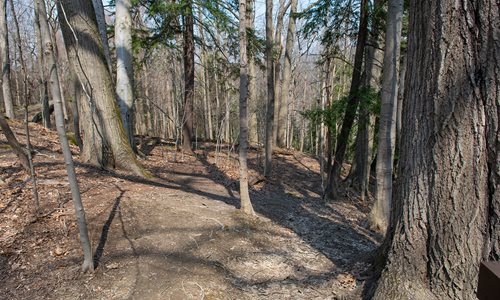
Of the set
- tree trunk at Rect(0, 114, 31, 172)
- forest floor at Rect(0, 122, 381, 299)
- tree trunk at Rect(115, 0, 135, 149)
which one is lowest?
forest floor at Rect(0, 122, 381, 299)

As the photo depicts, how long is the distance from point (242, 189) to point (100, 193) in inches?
95.1

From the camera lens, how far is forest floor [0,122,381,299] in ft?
10.4

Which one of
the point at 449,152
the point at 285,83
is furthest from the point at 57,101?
the point at 285,83

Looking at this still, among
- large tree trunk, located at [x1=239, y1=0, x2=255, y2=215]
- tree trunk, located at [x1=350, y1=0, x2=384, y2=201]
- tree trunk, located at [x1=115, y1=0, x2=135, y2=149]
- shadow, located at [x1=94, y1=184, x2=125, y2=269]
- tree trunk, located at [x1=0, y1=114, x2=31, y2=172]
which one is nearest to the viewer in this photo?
shadow, located at [x1=94, y1=184, x2=125, y2=269]

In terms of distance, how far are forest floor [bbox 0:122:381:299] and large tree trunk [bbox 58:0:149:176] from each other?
507mm

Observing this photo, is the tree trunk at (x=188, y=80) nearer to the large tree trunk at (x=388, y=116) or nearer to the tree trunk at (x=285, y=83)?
the tree trunk at (x=285, y=83)

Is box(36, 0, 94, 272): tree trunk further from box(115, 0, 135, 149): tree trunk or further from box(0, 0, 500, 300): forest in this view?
box(115, 0, 135, 149): tree trunk

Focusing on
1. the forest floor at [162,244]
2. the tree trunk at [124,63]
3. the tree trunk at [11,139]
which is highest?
the tree trunk at [124,63]

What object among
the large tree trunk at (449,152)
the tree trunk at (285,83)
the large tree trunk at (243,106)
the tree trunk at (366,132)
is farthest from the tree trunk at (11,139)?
the tree trunk at (285,83)

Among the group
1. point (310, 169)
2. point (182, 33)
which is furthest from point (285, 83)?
point (182, 33)

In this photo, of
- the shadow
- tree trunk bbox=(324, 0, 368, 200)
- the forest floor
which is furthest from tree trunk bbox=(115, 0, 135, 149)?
tree trunk bbox=(324, 0, 368, 200)

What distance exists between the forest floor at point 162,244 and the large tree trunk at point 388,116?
2.20ft

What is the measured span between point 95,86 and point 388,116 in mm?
5972

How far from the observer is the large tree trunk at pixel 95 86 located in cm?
623
